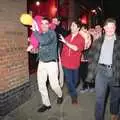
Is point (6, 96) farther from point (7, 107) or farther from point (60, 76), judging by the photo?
point (60, 76)

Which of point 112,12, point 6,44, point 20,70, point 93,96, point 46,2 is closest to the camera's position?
point 6,44

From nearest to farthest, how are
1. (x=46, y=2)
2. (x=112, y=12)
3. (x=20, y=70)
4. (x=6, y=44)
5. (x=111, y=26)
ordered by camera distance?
(x=111, y=26), (x=6, y=44), (x=20, y=70), (x=46, y=2), (x=112, y=12)

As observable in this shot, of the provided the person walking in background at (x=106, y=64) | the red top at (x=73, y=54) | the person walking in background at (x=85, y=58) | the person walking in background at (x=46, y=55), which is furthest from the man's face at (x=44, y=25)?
the person walking in background at (x=85, y=58)

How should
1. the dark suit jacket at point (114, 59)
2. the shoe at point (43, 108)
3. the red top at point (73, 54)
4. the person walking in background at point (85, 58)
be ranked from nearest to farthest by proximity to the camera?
the dark suit jacket at point (114, 59) < the shoe at point (43, 108) < the red top at point (73, 54) < the person walking in background at point (85, 58)

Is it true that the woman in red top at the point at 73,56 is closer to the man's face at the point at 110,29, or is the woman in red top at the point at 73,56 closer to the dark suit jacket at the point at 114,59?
the dark suit jacket at the point at 114,59

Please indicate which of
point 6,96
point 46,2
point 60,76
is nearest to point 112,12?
point 46,2

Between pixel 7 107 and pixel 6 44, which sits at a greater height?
pixel 6 44

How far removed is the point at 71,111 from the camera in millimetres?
7469

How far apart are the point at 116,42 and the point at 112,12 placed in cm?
2967

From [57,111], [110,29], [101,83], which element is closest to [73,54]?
[57,111]

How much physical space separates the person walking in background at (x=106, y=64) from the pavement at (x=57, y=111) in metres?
0.92

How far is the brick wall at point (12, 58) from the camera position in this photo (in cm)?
700

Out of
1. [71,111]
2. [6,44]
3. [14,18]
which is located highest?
[14,18]

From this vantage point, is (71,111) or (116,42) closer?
(116,42)
